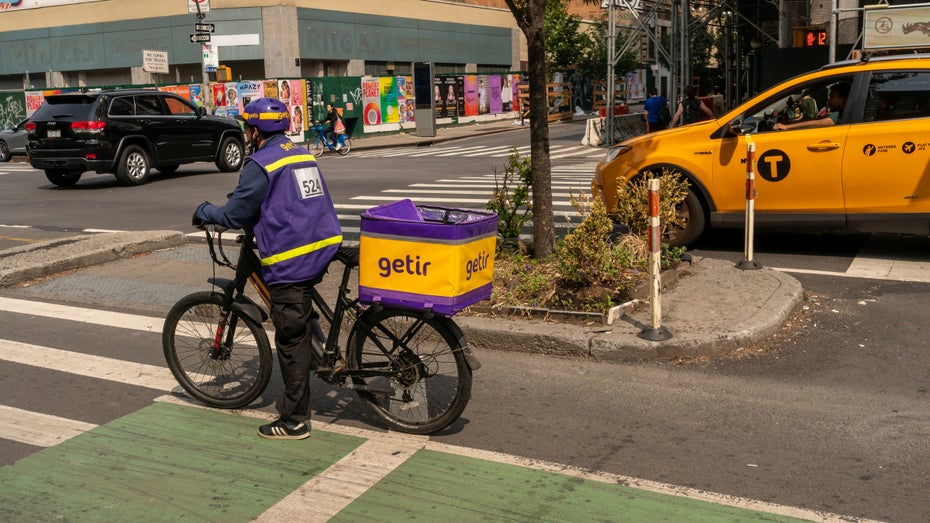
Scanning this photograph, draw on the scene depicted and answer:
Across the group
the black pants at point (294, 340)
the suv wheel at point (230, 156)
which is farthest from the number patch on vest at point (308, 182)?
the suv wheel at point (230, 156)

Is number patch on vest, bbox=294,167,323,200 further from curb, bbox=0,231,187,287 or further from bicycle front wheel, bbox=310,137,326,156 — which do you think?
bicycle front wheel, bbox=310,137,326,156

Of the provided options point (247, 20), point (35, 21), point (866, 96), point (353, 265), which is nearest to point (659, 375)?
point (353, 265)

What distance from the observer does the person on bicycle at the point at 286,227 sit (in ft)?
16.9

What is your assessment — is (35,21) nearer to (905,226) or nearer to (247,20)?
(247,20)

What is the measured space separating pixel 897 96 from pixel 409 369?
21.7 feet

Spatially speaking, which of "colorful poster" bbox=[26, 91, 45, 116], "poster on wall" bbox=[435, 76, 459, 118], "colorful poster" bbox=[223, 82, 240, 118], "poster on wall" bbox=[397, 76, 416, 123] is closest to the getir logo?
"colorful poster" bbox=[223, 82, 240, 118]

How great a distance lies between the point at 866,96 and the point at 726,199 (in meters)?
1.71

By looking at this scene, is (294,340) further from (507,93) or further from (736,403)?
(507,93)

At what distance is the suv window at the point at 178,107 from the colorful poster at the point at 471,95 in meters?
27.0

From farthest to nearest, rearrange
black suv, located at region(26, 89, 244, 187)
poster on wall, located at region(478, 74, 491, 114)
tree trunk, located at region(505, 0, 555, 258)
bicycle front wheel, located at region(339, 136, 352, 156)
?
poster on wall, located at region(478, 74, 491, 114) → bicycle front wheel, located at region(339, 136, 352, 156) → black suv, located at region(26, 89, 244, 187) → tree trunk, located at region(505, 0, 555, 258)

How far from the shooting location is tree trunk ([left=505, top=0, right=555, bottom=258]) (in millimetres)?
8484

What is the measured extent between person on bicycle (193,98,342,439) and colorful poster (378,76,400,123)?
125ft

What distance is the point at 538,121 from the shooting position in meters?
8.53

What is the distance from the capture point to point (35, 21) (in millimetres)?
52125
